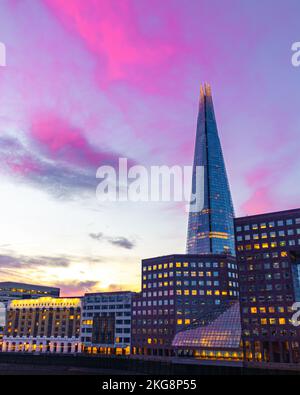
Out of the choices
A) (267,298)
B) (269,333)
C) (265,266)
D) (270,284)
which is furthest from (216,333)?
(265,266)

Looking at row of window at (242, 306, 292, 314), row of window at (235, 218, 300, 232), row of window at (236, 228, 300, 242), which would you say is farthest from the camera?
row of window at (235, 218, 300, 232)

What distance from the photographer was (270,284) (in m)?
162

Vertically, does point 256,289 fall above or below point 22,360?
above

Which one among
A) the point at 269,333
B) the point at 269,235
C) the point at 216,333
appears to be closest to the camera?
the point at 269,333

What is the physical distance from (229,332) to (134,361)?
63052mm

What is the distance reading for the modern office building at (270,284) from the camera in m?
153

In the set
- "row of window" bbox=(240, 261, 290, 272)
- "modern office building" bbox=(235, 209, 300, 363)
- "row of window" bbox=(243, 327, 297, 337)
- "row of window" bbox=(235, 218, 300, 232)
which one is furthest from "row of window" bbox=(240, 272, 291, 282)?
"row of window" bbox=(235, 218, 300, 232)

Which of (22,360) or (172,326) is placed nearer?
(22,360)

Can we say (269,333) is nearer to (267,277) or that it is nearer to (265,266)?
(267,277)

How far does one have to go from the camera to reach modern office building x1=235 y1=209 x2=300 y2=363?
153000 mm

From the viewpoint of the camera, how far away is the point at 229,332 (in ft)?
545

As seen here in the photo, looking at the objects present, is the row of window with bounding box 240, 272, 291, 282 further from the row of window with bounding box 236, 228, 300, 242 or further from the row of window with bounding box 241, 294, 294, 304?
the row of window with bounding box 236, 228, 300, 242
